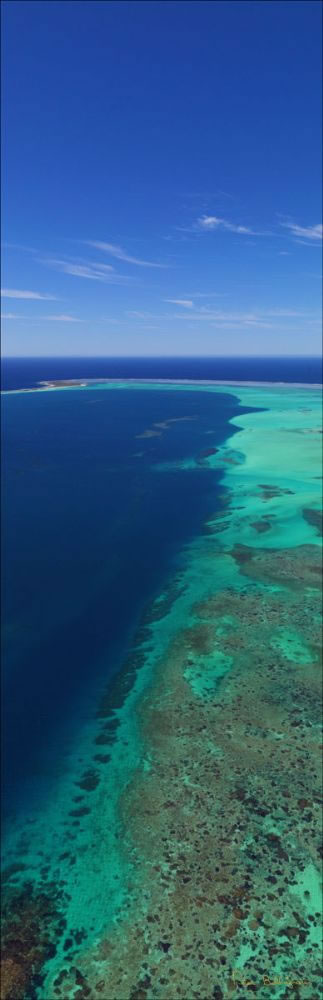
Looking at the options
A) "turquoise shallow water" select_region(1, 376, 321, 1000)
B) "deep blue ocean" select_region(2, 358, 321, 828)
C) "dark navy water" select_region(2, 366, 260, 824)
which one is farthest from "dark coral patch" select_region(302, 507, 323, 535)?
"dark navy water" select_region(2, 366, 260, 824)

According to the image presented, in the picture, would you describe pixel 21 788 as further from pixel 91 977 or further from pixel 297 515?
pixel 297 515

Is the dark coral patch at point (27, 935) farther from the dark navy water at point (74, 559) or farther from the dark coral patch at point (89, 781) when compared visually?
the dark coral patch at point (89, 781)

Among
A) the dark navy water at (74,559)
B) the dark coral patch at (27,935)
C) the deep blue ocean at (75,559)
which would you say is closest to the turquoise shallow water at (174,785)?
the dark coral patch at (27,935)

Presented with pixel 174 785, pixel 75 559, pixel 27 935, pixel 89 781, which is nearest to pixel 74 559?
pixel 75 559

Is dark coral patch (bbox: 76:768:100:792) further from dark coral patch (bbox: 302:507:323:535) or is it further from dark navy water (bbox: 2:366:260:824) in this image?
dark coral patch (bbox: 302:507:323:535)

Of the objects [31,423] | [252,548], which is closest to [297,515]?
[252,548]
